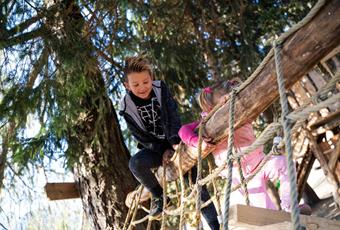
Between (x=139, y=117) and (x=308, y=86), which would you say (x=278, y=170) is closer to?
(x=139, y=117)

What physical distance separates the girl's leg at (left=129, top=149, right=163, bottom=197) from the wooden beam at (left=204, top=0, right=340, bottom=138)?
93 centimetres

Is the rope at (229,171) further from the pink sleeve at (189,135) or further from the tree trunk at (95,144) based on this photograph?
the tree trunk at (95,144)

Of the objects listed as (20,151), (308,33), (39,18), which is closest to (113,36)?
(39,18)

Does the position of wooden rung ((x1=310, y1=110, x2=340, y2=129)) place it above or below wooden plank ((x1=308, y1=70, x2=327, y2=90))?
below

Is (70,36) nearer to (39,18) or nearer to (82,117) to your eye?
(39,18)

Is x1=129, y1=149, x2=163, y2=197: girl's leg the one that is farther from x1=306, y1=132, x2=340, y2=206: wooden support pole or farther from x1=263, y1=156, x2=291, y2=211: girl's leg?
x1=306, y1=132, x2=340, y2=206: wooden support pole

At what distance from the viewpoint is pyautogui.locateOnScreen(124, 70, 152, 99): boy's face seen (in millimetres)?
2965

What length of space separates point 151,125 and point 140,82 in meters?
0.33

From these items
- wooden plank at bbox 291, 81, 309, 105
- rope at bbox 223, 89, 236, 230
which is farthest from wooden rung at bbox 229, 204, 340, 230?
wooden plank at bbox 291, 81, 309, 105

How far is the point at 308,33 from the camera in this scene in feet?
5.51

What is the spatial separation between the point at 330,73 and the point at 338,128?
0.77 m

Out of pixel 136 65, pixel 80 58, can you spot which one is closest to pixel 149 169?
pixel 136 65

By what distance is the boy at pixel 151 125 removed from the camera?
3.04m

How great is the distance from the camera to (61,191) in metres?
4.23
